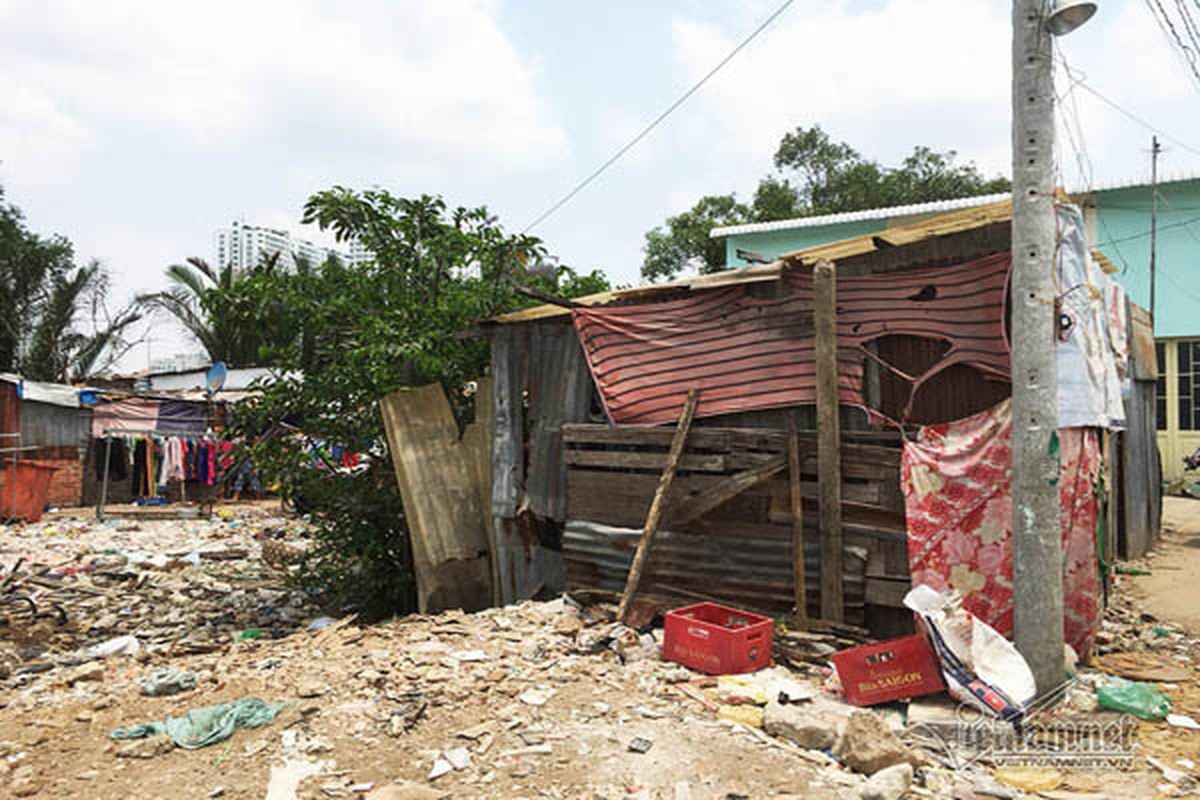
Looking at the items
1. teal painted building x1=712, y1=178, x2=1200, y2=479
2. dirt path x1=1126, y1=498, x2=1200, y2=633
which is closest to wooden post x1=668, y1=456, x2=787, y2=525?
dirt path x1=1126, y1=498, x2=1200, y2=633

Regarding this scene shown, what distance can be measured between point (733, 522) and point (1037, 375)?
212 cm

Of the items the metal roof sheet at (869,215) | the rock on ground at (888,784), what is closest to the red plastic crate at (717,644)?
the rock on ground at (888,784)

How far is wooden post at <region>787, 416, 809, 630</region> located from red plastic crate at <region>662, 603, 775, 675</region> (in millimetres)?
295

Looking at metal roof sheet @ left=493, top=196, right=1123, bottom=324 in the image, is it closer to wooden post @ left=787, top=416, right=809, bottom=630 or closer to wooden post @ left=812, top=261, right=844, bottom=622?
wooden post @ left=812, top=261, right=844, bottom=622

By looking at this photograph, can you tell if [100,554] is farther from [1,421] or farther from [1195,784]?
[1195,784]

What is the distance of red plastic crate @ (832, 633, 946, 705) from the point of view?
13.3 ft

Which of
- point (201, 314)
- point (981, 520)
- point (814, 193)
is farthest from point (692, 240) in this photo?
point (981, 520)

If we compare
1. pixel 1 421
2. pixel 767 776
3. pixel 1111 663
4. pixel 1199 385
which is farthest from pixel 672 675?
pixel 1 421

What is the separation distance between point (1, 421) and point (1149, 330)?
18.3m

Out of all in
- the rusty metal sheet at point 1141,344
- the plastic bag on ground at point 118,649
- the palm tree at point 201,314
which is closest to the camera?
the plastic bag on ground at point 118,649

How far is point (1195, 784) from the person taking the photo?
332cm

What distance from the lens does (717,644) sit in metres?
4.48

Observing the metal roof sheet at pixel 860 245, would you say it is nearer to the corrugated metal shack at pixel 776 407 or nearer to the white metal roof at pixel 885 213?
the corrugated metal shack at pixel 776 407

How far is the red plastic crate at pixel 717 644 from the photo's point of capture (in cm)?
446
